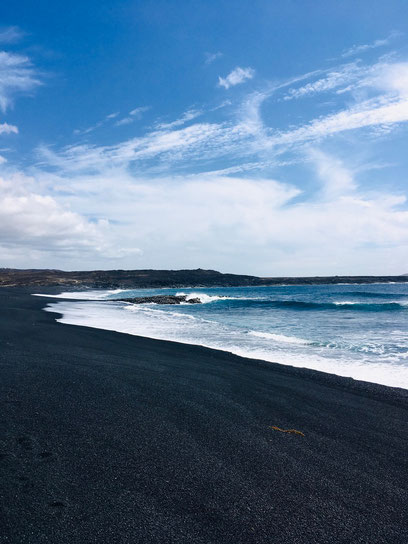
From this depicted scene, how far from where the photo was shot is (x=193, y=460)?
4.23 meters

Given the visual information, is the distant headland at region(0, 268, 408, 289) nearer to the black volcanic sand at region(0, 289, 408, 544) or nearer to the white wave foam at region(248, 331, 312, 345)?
the white wave foam at region(248, 331, 312, 345)

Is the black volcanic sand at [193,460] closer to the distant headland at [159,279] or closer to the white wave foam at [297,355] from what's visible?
the white wave foam at [297,355]

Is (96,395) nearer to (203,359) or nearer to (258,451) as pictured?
(258,451)

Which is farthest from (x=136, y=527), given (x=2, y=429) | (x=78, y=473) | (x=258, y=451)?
(x=2, y=429)

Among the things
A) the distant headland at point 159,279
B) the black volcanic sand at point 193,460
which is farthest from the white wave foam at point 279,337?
the distant headland at point 159,279

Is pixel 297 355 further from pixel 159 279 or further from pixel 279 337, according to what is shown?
pixel 159 279

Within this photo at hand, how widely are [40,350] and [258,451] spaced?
25.8ft

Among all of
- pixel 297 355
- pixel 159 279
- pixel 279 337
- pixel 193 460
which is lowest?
pixel 279 337

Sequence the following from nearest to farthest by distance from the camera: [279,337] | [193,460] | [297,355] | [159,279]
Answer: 1. [193,460]
2. [297,355]
3. [279,337]
4. [159,279]

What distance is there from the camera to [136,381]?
25.1 ft

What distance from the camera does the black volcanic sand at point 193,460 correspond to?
3.07m

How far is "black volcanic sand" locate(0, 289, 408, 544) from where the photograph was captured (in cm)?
307

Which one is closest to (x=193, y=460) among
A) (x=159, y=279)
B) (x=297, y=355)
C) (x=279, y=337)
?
(x=297, y=355)

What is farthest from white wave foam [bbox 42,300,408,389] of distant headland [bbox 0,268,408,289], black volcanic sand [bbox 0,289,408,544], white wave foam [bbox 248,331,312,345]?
distant headland [bbox 0,268,408,289]
